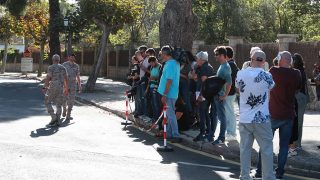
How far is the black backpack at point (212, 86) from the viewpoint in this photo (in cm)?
962

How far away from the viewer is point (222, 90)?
1013 centimetres

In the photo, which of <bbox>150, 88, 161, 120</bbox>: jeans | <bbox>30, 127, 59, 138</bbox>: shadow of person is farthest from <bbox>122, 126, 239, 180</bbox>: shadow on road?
<bbox>30, 127, 59, 138</bbox>: shadow of person

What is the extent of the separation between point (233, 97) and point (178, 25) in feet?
15.2

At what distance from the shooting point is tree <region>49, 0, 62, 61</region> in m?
29.9

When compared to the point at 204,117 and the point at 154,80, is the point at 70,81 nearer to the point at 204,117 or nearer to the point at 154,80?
the point at 154,80

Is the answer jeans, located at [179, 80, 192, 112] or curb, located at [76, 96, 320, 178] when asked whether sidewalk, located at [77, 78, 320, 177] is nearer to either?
curb, located at [76, 96, 320, 178]

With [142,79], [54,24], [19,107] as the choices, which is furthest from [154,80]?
[54,24]

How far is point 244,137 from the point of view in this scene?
711cm

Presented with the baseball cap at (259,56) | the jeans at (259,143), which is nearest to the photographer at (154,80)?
the jeans at (259,143)

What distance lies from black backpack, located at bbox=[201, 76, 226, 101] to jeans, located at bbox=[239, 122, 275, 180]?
2585 millimetres

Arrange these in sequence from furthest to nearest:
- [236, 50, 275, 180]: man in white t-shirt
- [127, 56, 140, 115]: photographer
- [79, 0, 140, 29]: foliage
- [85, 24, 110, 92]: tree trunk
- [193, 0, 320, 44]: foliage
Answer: [193, 0, 320, 44]: foliage < [85, 24, 110, 92]: tree trunk < [79, 0, 140, 29]: foliage < [127, 56, 140, 115]: photographer < [236, 50, 275, 180]: man in white t-shirt

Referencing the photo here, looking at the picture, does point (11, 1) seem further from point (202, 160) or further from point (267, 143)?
point (267, 143)

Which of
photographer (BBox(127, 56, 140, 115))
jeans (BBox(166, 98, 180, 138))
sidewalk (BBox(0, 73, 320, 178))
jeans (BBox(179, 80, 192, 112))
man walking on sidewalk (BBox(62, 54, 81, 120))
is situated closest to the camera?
sidewalk (BBox(0, 73, 320, 178))

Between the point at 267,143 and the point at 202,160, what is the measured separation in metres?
2.37
